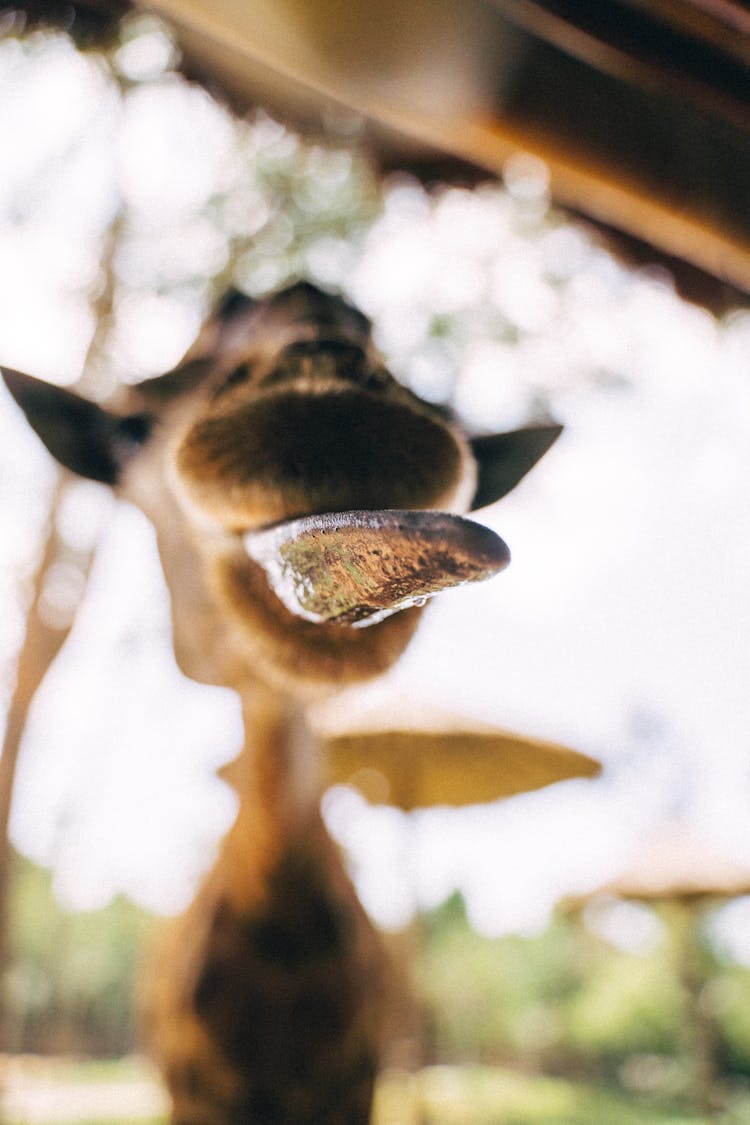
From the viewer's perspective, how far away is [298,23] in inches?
51.4

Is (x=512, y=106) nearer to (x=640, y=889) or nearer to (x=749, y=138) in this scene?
(x=749, y=138)

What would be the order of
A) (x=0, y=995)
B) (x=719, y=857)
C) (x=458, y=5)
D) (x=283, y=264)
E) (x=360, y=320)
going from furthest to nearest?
1. (x=719, y=857)
2. (x=0, y=995)
3. (x=283, y=264)
4. (x=458, y=5)
5. (x=360, y=320)

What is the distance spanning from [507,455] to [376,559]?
21.5 inches

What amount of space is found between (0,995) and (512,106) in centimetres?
714

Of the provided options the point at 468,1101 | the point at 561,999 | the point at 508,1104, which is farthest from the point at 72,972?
the point at 508,1104

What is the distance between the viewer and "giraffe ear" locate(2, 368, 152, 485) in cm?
102

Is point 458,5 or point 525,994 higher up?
point 458,5

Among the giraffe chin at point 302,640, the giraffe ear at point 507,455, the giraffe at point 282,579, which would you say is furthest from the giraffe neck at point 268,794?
the giraffe ear at point 507,455

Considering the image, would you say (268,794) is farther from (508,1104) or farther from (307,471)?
(508,1104)

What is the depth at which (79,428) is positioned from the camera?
1085mm

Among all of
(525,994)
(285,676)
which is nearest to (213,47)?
(285,676)

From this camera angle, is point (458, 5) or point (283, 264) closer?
point (458, 5)

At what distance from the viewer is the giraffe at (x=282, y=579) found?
705 millimetres

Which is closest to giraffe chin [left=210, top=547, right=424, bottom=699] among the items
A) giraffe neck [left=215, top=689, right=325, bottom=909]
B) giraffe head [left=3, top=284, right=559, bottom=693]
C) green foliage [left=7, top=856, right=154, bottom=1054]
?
giraffe head [left=3, top=284, right=559, bottom=693]
